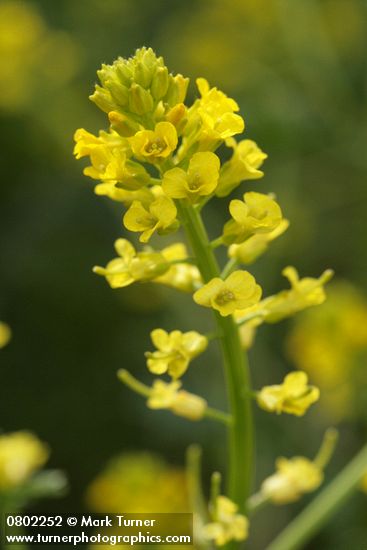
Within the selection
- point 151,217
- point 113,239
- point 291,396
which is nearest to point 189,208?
point 151,217

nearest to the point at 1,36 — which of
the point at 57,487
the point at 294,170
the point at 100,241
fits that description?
the point at 100,241

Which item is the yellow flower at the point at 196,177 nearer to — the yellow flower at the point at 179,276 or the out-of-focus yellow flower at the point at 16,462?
the yellow flower at the point at 179,276

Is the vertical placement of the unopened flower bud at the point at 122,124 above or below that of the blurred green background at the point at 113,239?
below

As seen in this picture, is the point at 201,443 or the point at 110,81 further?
the point at 201,443

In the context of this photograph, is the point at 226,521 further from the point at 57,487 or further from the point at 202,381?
the point at 202,381

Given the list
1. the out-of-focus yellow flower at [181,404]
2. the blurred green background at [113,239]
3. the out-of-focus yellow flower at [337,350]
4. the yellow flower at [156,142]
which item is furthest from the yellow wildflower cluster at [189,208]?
the blurred green background at [113,239]

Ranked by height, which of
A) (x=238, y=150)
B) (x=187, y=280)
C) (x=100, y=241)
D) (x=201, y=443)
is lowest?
(x=187, y=280)
